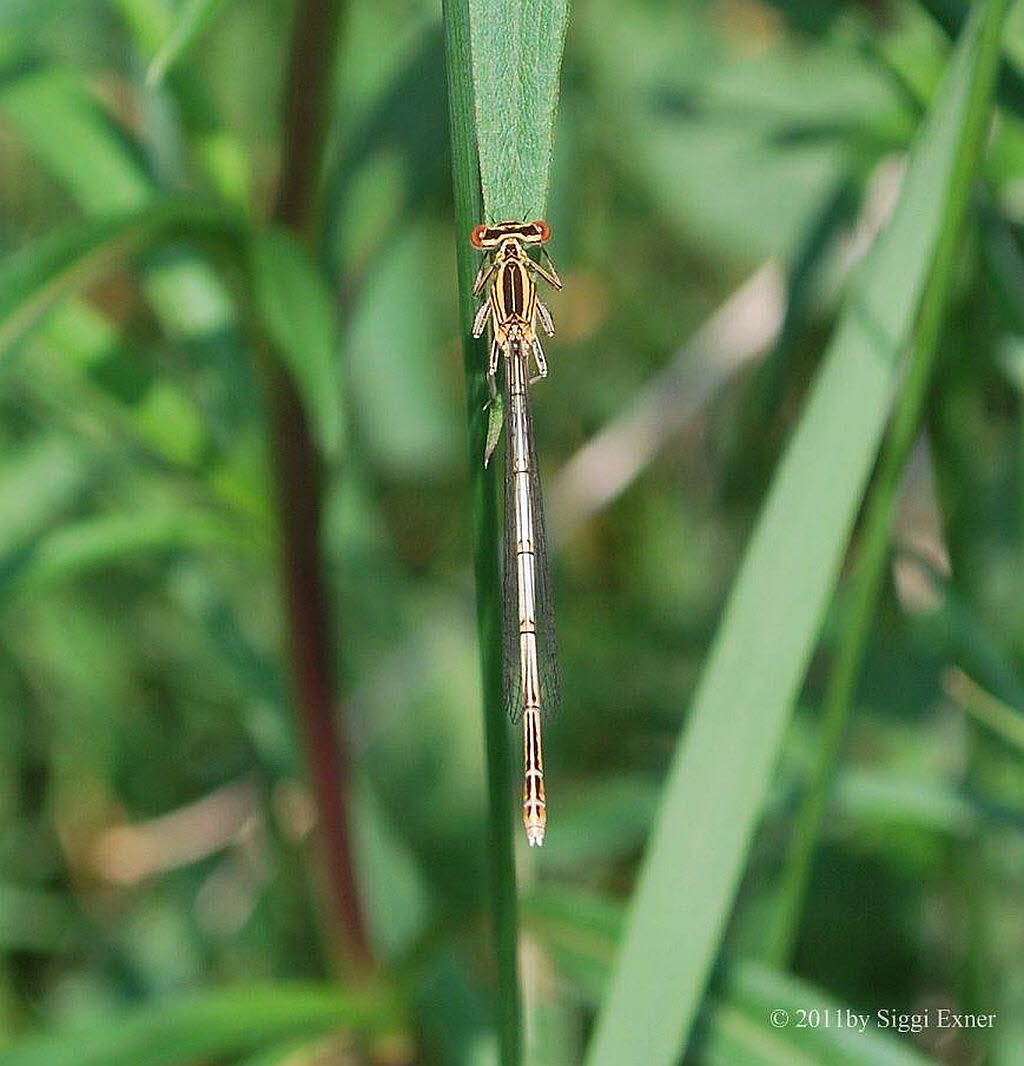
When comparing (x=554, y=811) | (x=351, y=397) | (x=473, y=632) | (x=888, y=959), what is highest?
(x=351, y=397)

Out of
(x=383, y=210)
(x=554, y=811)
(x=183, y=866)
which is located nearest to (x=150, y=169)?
(x=383, y=210)

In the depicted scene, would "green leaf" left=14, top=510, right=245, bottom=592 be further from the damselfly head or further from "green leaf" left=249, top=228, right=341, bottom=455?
the damselfly head

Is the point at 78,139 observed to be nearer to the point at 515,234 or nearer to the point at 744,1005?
the point at 515,234

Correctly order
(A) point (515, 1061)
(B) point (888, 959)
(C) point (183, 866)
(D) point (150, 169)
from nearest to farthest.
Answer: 1. (A) point (515, 1061)
2. (D) point (150, 169)
3. (B) point (888, 959)
4. (C) point (183, 866)

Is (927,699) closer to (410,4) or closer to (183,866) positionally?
(183,866)

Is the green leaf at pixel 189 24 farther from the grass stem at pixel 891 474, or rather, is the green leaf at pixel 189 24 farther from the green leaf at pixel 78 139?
the grass stem at pixel 891 474

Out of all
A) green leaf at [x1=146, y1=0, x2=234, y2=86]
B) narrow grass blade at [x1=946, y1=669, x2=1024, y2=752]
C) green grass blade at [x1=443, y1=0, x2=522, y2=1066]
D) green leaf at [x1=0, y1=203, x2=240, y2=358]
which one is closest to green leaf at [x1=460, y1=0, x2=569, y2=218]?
green grass blade at [x1=443, y1=0, x2=522, y2=1066]

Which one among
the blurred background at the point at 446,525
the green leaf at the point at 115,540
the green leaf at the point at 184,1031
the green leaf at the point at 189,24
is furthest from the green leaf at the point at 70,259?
the green leaf at the point at 184,1031
